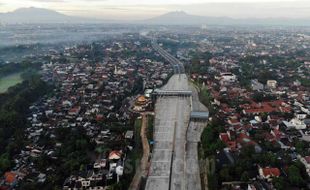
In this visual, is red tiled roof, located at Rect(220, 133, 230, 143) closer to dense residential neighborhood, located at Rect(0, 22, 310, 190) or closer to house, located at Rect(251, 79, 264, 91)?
dense residential neighborhood, located at Rect(0, 22, 310, 190)

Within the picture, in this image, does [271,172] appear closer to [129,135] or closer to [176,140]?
[176,140]

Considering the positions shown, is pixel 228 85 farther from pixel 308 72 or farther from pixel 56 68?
pixel 56 68

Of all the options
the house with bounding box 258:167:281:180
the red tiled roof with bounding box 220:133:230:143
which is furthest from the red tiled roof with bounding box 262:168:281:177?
the red tiled roof with bounding box 220:133:230:143

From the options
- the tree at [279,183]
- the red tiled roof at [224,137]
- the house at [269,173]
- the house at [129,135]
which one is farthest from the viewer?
A: the house at [129,135]

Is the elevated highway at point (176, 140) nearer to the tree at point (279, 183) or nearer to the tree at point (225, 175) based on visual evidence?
the tree at point (225, 175)

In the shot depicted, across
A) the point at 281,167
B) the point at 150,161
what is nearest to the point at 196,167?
the point at 150,161

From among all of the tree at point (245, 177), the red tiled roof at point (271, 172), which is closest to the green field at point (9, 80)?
the tree at point (245, 177)

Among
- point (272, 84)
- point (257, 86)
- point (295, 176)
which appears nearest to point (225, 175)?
point (295, 176)
